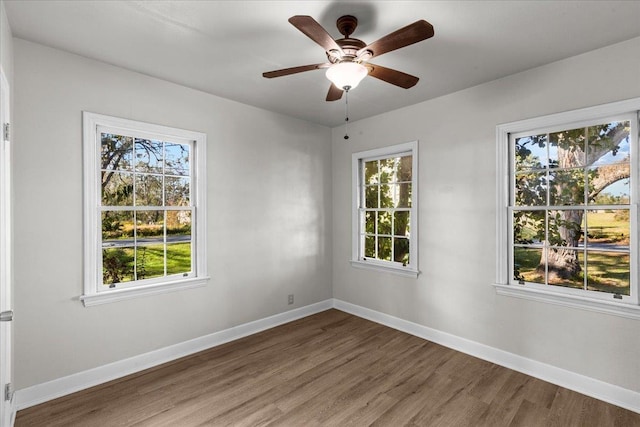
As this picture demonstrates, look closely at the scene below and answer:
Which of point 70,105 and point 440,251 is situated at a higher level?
point 70,105

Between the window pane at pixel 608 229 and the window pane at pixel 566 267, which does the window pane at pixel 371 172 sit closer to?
the window pane at pixel 566 267

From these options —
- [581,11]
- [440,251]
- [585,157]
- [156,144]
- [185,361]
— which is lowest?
[185,361]

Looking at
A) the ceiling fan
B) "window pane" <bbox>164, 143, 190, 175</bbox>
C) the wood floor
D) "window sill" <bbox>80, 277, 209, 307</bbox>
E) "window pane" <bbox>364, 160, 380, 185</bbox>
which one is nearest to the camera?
the ceiling fan

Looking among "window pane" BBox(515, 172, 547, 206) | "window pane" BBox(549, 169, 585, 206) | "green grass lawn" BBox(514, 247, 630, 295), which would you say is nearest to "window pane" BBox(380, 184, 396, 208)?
"window pane" BBox(515, 172, 547, 206)

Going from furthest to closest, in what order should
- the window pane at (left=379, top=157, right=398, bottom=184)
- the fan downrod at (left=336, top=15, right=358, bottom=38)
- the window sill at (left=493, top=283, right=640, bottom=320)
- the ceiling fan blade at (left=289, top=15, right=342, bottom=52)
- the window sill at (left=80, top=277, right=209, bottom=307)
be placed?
the window pane at (left=379, top=157, right=398, bottom=184) < the window sill at (left=80, top=277, right=209, bottom=307) < the window sill at (left=493, top=283, right=640, bottom=320) < the fan downrod at (left=336, top=15, right=358, bottom=38) < the ceiling fan blade at (left=289, top=15, right=342, bottom=52)

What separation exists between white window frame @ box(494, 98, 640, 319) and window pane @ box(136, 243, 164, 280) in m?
3.27

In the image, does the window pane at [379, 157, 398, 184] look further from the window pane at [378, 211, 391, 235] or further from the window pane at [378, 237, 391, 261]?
the window pane at [378, 237, 391, 261]

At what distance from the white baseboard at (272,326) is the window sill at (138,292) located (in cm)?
55

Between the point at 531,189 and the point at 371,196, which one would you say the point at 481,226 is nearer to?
the point at 531,189

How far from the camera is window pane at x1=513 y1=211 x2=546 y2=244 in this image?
290cm

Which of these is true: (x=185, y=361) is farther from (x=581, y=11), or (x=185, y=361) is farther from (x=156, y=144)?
(x=581, y=11)

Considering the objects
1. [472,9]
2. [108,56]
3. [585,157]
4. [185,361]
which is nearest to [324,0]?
[472,9]

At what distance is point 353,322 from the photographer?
4.10m

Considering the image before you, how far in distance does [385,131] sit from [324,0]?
2.27 meters
